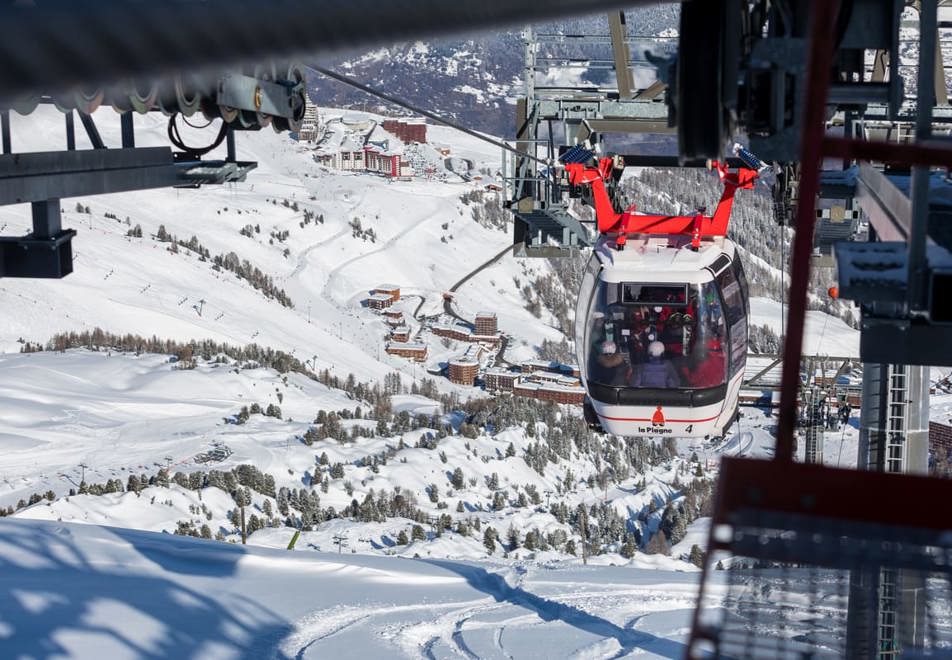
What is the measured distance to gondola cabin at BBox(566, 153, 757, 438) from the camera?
7.44 meters

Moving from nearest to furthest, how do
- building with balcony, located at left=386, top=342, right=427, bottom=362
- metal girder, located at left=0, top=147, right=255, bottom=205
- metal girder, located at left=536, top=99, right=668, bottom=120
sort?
metal girder, located at left=0, top=147, right=255, bottom=205, metal girder, located at left=536, top=99, right=668, bottom=120, building with balcony, located at left=386, top=342, right=427, bottom=362

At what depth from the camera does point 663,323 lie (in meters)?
7.61

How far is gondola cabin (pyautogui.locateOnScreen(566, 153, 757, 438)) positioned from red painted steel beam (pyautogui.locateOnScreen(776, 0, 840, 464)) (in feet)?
19.3

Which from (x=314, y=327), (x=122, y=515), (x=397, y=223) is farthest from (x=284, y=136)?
(x=122, y=515)

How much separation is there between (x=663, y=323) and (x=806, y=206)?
6257 mm

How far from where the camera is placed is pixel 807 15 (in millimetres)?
2830

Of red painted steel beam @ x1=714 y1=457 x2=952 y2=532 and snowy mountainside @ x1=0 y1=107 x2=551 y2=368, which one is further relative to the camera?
snowy mountainside @ x1=0 y1=107 x2=551 y2=368

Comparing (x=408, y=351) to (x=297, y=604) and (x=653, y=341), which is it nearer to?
(x=297, y=604)

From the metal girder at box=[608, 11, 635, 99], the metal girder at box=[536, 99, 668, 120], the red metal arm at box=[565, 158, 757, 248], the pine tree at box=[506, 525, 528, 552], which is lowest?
the pine tree at box=[506, 525, 528, 552]

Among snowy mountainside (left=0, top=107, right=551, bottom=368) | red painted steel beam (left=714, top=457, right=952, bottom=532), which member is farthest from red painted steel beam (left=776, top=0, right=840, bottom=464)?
snowy mountainside (left=0, top=107, right=551, bottom=368)

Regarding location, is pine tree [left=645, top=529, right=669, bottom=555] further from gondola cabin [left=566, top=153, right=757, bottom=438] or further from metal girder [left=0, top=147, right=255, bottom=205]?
metal girder [left=0, top=147, right=255, bottom=205]

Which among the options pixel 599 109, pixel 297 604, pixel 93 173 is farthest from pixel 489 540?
pixel 93 173

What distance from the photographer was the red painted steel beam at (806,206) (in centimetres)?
139

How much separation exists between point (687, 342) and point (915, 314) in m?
4.85
